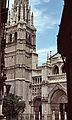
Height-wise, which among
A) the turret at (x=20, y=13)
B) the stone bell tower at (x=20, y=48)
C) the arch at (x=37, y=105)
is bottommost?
the arch at (x=37, y=105)

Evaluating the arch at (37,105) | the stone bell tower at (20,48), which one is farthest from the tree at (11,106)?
the arch at (37,105)

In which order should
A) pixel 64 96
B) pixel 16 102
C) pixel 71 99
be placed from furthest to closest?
pixel 64 96 < pixel 16 102 < pixel 71 99

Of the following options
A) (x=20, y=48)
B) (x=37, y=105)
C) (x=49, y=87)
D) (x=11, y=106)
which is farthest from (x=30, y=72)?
(x=11, y=106)

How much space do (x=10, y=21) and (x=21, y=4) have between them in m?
→ 4.43

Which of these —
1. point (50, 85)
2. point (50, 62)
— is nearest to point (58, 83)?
point (50, 85)

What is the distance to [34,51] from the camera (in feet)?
204

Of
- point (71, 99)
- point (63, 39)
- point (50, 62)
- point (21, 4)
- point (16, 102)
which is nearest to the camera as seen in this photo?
point (71, 99)

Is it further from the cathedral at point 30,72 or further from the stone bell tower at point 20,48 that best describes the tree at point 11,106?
the stone bell tower at point 20,48

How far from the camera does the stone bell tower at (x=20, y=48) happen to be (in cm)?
5681

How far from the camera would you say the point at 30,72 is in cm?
5988

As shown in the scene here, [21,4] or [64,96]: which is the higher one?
[21,4]

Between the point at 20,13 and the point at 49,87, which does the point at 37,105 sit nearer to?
the point at 49,87

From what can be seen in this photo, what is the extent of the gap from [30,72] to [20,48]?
5.42m

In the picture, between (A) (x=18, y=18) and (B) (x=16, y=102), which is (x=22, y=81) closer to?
(B) (x=16, y=102)
